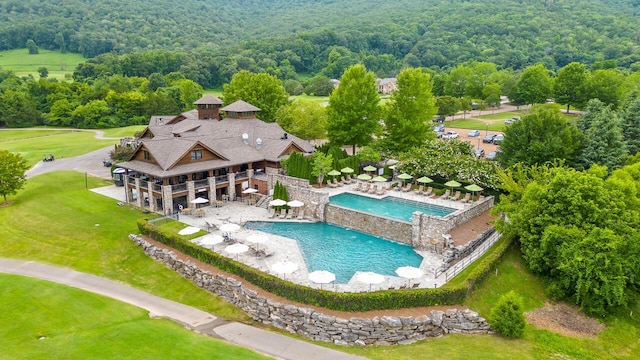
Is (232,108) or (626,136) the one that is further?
(232,108)

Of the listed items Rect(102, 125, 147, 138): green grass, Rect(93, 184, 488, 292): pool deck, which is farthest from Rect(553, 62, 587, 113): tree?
Rect(102, 125, 147, 138): green grass

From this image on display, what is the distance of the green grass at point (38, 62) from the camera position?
146 m

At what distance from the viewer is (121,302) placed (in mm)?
27969

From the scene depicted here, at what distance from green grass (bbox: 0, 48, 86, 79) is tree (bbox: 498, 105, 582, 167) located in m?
143

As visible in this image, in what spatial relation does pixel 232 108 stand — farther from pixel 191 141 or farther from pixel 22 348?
pixel 22 348

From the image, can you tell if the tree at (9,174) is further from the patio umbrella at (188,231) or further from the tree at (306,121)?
the tree at (306,121)

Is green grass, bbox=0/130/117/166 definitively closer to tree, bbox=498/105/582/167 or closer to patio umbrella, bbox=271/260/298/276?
patio umbrella, bbox=271/260/298/276

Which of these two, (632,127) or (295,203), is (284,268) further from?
(632,127)

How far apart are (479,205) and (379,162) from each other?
17.0m

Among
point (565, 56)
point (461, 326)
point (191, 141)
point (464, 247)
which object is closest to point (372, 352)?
point (461, 326)

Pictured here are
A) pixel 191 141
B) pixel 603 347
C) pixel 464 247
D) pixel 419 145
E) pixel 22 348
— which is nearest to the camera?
pixel 22 348

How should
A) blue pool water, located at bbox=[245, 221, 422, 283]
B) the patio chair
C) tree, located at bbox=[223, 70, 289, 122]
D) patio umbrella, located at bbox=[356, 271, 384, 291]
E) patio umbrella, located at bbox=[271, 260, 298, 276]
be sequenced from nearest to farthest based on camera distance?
patio umbrella, located at bbox=[356, 271, 384, 291] → patio umbrella, located at bbox=[271, 260, 298, 276] → blue pool water, located at bbox=[245, 221, 422, 283] → the patio chair → tree, located at bbox=[223, 70, 289, 122]

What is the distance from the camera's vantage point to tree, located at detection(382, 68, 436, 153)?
177 feet

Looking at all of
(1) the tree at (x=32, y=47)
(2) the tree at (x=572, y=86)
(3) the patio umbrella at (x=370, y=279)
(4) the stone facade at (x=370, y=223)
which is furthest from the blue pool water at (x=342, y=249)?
(1) the tree at (x=32, y=47)
